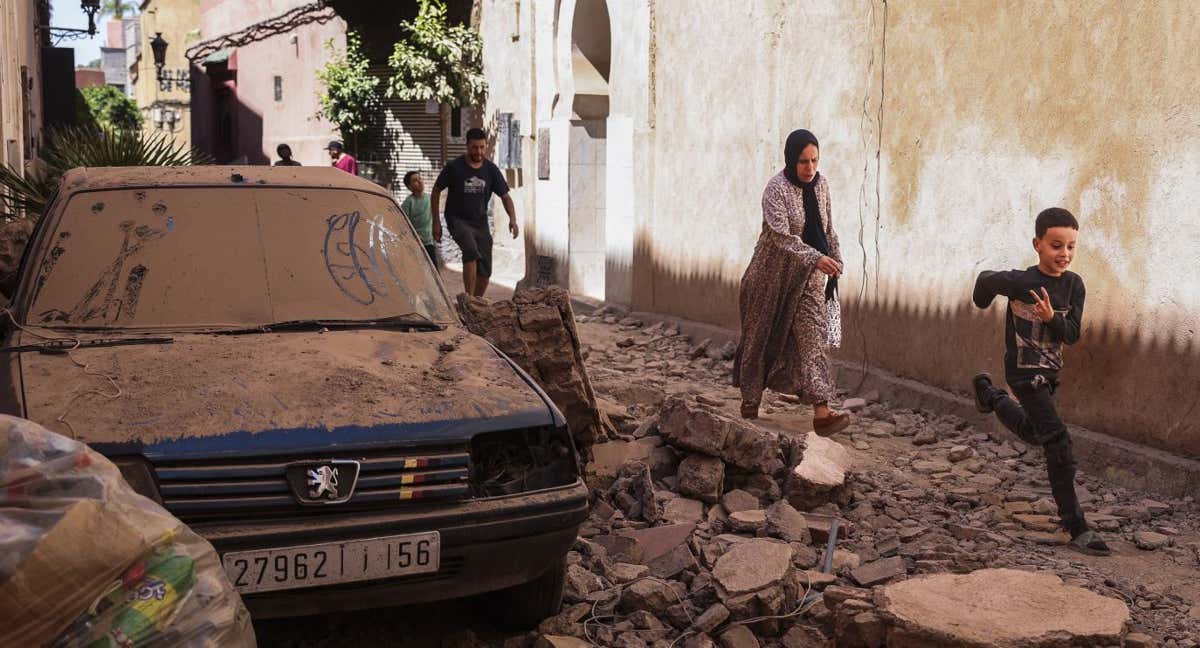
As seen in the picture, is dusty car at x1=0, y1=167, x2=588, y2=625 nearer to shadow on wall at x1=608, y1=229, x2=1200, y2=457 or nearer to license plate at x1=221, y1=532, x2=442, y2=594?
license plate at x1=221, y1=532, x2=442, y2=594

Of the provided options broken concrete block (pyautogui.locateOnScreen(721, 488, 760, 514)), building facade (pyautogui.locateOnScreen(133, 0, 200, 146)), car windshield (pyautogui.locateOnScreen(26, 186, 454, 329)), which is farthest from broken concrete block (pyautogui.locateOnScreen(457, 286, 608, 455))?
building facade (pyautogui.locateOnScreen(133, 0, 200, 146))

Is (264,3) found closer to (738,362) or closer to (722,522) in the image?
(738,362)

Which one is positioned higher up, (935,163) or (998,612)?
(935,163)

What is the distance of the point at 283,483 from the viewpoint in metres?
3.43

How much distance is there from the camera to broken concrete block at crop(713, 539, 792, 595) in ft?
14.3

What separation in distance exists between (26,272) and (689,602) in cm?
264

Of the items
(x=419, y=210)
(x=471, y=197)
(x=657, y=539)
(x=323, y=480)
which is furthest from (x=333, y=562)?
(x=419, y=210)

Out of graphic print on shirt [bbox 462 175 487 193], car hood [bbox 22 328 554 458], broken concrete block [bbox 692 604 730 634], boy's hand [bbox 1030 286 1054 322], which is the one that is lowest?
broken concrete block [bbox 692 604 730 634]

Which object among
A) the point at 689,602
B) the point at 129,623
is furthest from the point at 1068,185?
the point at 129,623

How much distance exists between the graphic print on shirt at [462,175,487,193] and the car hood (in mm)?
7129

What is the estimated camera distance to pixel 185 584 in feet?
8.66

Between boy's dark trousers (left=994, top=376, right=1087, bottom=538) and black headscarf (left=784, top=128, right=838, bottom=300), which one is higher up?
black headscarf (left=784, top=128, right=838, bottom=300)

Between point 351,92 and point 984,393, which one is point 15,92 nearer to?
point 351,92

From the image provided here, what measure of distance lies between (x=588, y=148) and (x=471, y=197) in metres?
4.44
